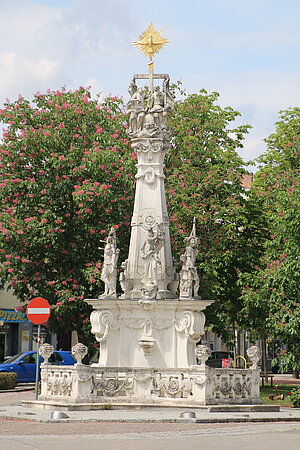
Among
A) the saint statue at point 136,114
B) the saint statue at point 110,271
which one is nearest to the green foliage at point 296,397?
the saint statue at point 110,271

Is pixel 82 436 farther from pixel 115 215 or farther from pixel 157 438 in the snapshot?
pixel 115 215

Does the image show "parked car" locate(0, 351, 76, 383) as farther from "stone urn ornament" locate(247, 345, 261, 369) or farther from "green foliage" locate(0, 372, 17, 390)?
"stone urn ornament" locate(247, 345, 261, 369)

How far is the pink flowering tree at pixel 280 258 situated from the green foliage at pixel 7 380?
30.5 feet

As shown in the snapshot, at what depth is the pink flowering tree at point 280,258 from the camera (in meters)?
26.6

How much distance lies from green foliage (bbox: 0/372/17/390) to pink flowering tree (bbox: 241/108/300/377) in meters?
9.31

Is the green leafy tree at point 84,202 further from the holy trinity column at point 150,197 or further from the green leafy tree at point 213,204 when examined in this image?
the holy trinity column at point 150,197

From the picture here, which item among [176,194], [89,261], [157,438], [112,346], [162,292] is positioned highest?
[176,194]

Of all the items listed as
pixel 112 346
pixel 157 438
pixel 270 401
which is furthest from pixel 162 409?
pixel 270 401

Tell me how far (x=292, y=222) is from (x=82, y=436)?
13.0 meters

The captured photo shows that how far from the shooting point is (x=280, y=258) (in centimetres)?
2923

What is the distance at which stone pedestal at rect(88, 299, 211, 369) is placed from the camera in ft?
76.1

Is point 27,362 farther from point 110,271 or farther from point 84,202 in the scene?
point 110,271

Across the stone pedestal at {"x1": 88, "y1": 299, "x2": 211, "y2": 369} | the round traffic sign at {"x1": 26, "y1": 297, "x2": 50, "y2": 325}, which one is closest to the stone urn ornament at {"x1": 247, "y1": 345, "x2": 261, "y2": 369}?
the stone pedestal at {"x1": 88, "y1": 299, "x2": 211, "y2": 369}

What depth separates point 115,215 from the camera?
109 feet
